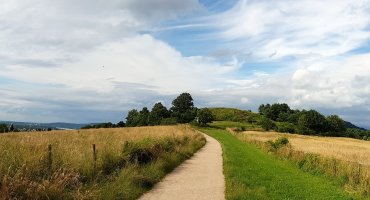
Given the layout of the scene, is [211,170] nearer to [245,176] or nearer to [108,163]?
[245,176]

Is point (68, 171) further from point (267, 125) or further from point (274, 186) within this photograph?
point (267, 125)

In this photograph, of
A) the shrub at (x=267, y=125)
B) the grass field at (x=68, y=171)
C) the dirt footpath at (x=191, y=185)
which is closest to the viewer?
the grass field at (x=68, y=171)

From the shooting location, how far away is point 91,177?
14.1m

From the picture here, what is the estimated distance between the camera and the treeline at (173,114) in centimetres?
13355

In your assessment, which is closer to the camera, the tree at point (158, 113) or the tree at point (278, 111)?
the tree at point (158, 113)

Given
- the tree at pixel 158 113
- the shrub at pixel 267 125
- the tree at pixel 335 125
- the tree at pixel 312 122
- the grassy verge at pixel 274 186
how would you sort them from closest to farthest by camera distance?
the grassy verge at pixel 274 186 < the shrub at pixel 267 125 < the tree at pixel 158 113 < the tree at pixel 312 122 < the tree at pixel 335 125

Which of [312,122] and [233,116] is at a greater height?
[233,116]

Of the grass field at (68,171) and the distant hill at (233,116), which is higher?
the distant hill at (233,116)

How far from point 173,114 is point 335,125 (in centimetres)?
6134

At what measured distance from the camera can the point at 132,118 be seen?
156m

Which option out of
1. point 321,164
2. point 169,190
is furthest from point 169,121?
point 169,190

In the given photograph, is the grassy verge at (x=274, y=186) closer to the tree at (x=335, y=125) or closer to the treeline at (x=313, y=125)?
the treeline at (x=313, y=125)

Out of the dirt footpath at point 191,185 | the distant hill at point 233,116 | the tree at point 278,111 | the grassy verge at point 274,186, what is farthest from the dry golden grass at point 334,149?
the tree at point 278,111

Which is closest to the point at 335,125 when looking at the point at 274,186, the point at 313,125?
the point at 313,125
